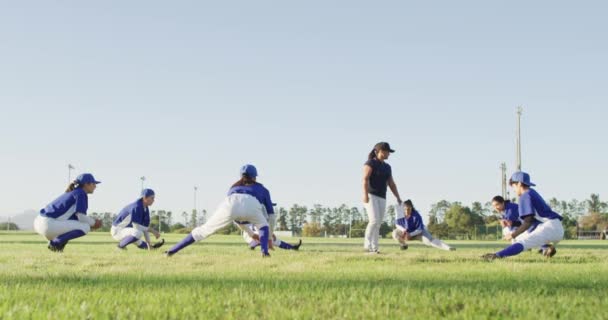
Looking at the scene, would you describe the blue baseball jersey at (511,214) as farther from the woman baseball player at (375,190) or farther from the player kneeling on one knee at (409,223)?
the woman baseball player at (375,190)

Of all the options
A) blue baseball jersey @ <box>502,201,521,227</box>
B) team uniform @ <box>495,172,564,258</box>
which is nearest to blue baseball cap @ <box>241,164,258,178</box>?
team uniform @ <box>495,172,564,258</box>

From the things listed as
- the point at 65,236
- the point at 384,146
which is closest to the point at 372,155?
the point at 384,146

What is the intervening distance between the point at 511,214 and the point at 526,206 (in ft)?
12.2

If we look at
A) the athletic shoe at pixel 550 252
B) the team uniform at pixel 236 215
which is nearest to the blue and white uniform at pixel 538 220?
the athletic shoe at pixel 550 252

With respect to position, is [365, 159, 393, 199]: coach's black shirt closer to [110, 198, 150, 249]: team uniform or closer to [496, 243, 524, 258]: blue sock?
[496, 243, 524, 258]: blue sock

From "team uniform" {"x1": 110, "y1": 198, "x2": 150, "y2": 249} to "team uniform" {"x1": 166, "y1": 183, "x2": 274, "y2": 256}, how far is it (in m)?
3.76

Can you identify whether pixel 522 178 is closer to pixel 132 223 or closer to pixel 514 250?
pixel 514 250

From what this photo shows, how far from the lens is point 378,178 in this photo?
11.0 m

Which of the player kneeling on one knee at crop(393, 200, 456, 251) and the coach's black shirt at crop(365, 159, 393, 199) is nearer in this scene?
the coach's black shirt at crop(365, 159, 393, 199)

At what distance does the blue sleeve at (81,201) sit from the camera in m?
11.0

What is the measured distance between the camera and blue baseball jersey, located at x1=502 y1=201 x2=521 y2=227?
12.1m

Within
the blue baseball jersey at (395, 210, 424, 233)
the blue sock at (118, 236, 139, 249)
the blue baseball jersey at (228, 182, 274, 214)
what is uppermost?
the blue baseball jersey at (228, 182, 274, 214)

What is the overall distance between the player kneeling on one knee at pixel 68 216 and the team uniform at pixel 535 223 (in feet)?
23.4

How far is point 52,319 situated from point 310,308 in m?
1.60
